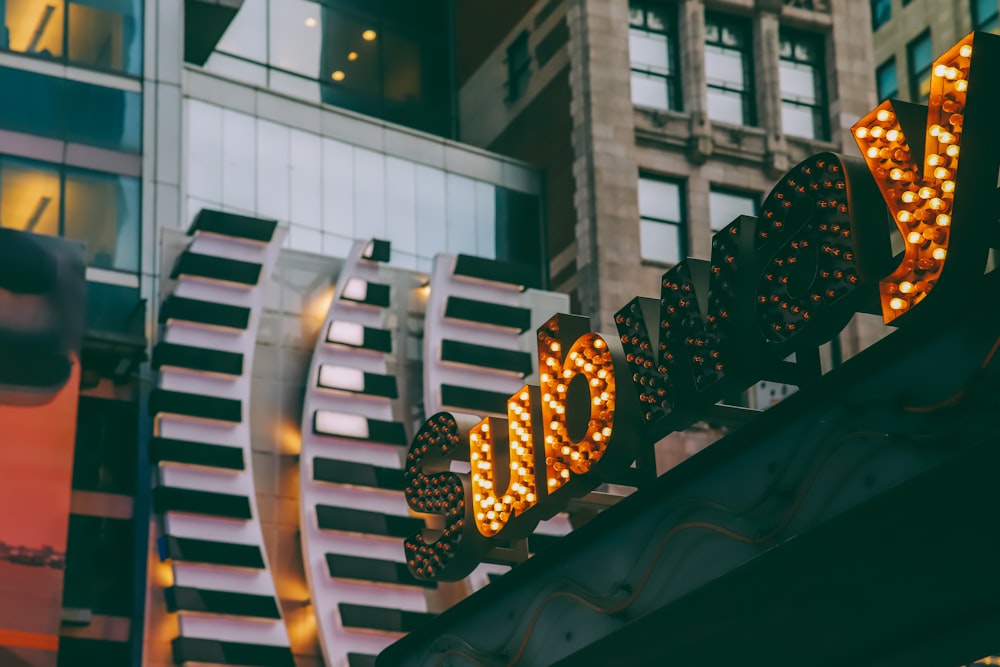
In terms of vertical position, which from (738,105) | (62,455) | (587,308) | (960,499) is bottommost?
(960,499)

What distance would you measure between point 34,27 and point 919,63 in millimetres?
32257

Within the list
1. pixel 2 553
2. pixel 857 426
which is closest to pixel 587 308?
pixel 2 553

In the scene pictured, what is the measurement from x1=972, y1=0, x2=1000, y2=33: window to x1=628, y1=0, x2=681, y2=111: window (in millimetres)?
12526

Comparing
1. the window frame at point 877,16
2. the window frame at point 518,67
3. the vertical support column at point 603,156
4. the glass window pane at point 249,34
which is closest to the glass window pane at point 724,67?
the vertical support column at point 603,156

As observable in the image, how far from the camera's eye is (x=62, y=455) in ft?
109

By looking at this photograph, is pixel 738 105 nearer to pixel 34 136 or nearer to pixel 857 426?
pixel 34 136

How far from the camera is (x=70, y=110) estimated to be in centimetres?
3834

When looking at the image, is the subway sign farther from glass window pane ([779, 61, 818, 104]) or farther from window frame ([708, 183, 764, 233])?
glass window pane ([779, 61, 818, 104])

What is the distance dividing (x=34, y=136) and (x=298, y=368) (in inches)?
319

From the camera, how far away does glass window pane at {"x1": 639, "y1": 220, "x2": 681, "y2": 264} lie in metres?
43.2

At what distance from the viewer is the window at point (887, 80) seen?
59625mm

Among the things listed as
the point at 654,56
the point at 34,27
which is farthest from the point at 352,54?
the point at 34,27

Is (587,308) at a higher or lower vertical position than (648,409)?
higher

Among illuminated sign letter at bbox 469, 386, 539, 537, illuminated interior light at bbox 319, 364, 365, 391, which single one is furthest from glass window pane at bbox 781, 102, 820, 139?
illuminated sign letter at bbox 469, 386, 539, 537
